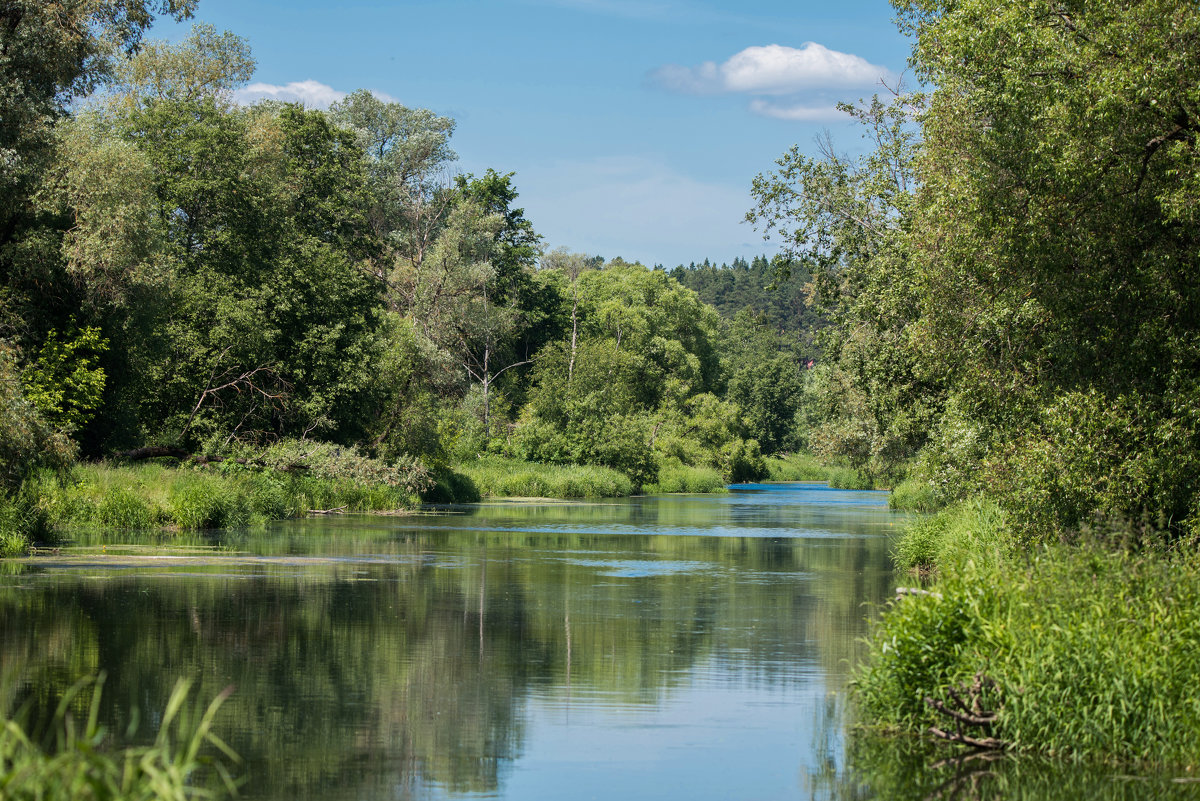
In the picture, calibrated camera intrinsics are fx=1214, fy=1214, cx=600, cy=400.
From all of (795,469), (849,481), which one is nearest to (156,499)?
(849,481)

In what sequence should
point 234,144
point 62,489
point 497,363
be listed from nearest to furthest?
point 62,489, point 234,144, point 497,363

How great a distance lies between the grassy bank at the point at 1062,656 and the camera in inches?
415

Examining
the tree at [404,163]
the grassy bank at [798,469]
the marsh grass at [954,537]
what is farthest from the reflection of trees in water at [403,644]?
the grassy bank at [798,469]

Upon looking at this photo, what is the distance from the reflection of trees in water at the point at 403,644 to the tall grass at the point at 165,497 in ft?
27.8

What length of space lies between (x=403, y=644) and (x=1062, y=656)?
9.02 m

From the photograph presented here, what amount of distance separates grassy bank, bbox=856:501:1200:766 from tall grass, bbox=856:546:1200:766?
0.01 meters

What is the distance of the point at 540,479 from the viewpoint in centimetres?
6656

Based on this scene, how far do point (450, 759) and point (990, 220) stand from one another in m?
10.9

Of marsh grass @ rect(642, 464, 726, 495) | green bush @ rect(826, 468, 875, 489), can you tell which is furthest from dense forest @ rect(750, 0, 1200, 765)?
green bush @ rect(826, 468, 875, 489)

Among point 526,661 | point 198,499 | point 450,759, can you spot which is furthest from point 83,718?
point 198,499

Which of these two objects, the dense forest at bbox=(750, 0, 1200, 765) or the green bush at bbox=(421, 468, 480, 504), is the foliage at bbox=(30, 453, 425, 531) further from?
the dense forest at bbox=(750, 0, 1200, 765)

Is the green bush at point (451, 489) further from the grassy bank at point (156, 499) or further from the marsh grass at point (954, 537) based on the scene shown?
the marsh grass at point (954, 537)

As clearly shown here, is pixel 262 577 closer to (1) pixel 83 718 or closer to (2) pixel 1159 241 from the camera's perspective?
(1) pixel 83 718

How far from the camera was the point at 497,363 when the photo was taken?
83375mm
